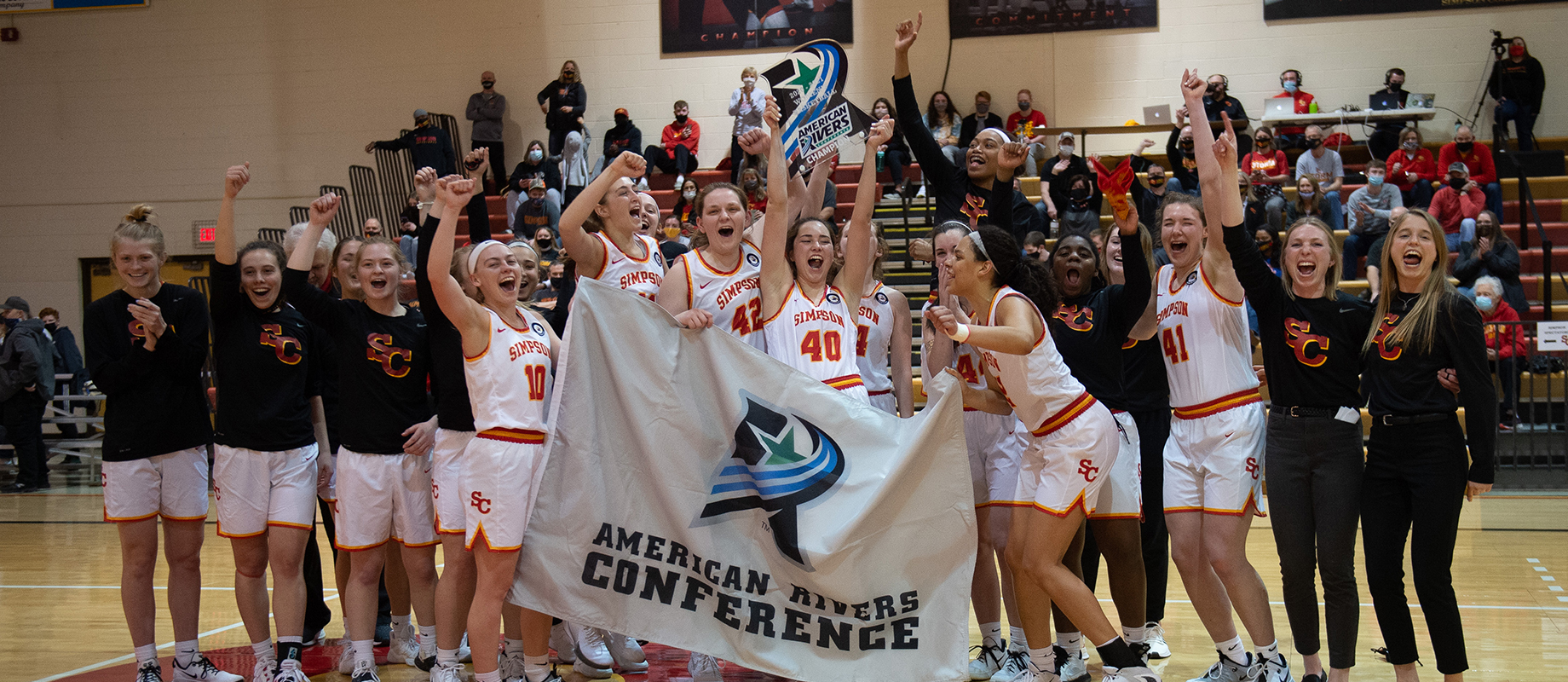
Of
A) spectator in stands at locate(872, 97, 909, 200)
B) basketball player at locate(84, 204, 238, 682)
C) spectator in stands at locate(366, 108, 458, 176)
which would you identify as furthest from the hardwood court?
spectator in stands at locate(366, 108, 458, 176)

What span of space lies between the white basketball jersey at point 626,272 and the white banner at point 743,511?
2.31ft

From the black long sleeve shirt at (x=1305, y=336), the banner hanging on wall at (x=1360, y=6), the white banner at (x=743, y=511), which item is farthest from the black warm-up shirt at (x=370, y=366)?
the banner hanging on wall at (x=1360, y=6)

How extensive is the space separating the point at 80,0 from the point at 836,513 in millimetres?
19268

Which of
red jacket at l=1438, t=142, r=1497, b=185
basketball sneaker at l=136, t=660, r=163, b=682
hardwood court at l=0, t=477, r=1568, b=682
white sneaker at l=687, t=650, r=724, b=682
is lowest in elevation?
hardwood court at l=0, t=477, r=1568, b=682

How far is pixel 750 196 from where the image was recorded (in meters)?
11.9

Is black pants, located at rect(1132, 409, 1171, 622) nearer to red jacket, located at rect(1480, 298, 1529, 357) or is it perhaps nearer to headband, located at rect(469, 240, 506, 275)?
headband, located at rect(469, 240, 506, 275)

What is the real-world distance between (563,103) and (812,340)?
1296 cm

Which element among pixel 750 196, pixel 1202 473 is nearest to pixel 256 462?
pixel 1202 473

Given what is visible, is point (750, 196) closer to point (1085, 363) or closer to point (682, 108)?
point (682, 108)

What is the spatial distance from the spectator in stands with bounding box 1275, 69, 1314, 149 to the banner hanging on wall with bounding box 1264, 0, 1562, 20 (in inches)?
32.8

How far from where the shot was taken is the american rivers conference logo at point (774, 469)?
14.4 ft

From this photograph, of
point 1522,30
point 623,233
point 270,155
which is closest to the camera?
point 623,233

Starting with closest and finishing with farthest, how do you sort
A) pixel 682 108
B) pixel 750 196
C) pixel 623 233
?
pixel 623 233 → pixel 750 196 → pixel 682 108

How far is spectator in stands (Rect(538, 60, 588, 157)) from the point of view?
54.2 feet
